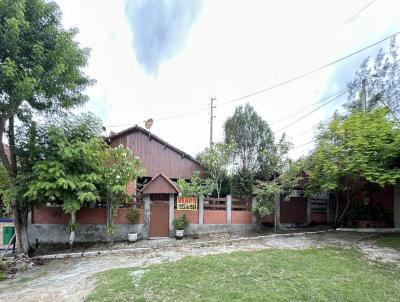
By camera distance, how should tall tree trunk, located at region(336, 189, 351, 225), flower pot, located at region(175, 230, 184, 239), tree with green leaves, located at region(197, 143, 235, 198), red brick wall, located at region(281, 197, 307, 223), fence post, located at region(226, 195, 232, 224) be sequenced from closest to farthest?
flower pot, located at region(175, 230, 184, 239), tall tree trunk, located at region(336, 189, 351, 225), fence post, located at region(226, 195, 232, 224), red brick wall, located at region(281, 197, 307, 223), tree with green leaves, located at region(197, 143, 235, 198)

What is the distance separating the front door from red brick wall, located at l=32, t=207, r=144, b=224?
1.09 m

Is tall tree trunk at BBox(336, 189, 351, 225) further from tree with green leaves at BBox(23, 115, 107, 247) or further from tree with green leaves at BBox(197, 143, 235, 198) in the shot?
tree with green leaves at BBox(23, 115, 107, 247)

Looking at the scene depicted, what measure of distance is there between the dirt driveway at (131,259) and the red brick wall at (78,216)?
1.99m

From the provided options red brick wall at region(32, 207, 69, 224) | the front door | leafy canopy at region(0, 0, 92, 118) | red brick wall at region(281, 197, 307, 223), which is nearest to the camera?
leafy canopy at region(0, 0, 92, 118)

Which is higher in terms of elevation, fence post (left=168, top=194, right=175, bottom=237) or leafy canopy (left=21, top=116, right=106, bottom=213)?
leafy canopy (left=21, top=116, right=106, bottom=213)

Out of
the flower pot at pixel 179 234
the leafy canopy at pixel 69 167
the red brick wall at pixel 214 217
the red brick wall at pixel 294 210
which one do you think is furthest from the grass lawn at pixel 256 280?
the red brick wall at pixel 294 210

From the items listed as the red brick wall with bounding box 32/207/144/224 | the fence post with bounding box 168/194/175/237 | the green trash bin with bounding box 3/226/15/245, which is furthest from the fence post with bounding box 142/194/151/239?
the green trash bin with bounding box 3/226/15/245

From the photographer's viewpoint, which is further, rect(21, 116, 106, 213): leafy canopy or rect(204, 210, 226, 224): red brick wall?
rect(204, 210, 226, 224): red brick wall

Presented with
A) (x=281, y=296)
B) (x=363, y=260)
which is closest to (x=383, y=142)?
(x=363, y=260)

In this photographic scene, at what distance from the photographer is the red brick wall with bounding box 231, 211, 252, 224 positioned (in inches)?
471

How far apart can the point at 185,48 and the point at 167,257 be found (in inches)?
396

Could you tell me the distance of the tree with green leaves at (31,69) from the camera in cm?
745

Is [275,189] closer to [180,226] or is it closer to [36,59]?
[180,226]

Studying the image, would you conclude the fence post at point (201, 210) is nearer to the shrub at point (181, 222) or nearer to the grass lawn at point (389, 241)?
the shrub at point (181, 222)
